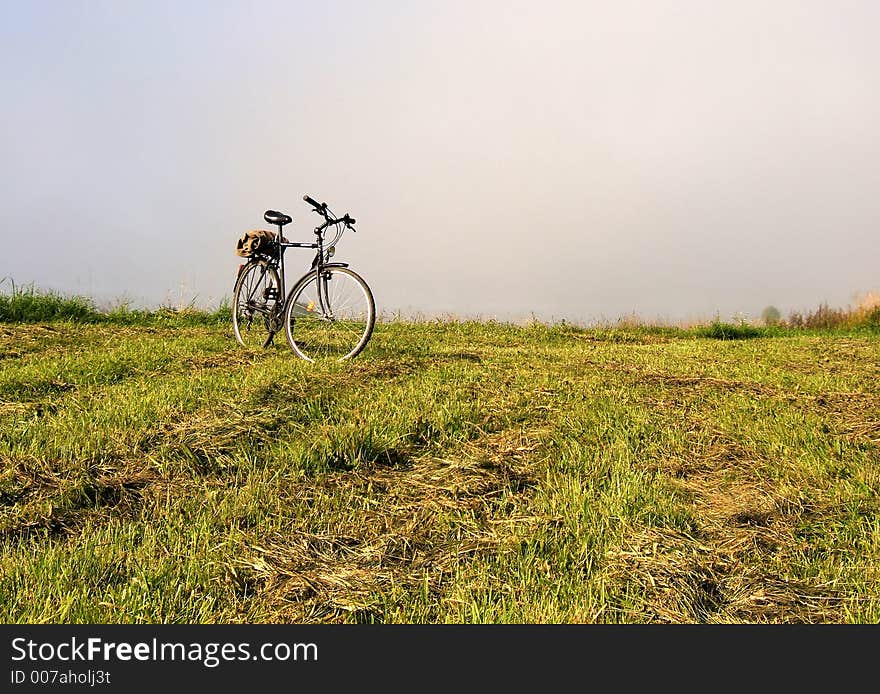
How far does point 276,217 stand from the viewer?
7.46m

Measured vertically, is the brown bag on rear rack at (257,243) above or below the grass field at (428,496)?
above

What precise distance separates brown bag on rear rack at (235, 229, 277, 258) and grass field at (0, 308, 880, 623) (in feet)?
6.10

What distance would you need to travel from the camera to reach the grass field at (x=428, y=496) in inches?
104

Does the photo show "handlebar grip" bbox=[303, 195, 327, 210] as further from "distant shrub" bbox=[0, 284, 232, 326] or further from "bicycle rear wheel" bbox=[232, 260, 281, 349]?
"distant shrub" bbox=[0, 284, 232, 326]

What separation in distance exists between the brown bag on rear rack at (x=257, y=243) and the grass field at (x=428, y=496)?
186cm

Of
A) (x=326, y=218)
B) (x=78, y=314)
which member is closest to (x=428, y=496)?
(x=326, y=218)

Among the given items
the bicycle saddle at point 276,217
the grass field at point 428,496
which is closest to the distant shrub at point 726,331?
the grass field at point 428,496

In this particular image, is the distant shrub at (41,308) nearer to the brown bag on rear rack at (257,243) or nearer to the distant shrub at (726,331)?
the brown bag on rear rack at (257,243)

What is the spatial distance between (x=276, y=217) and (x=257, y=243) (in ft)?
1.29

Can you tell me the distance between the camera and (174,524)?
322cm

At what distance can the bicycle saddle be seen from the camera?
7.44 metres
